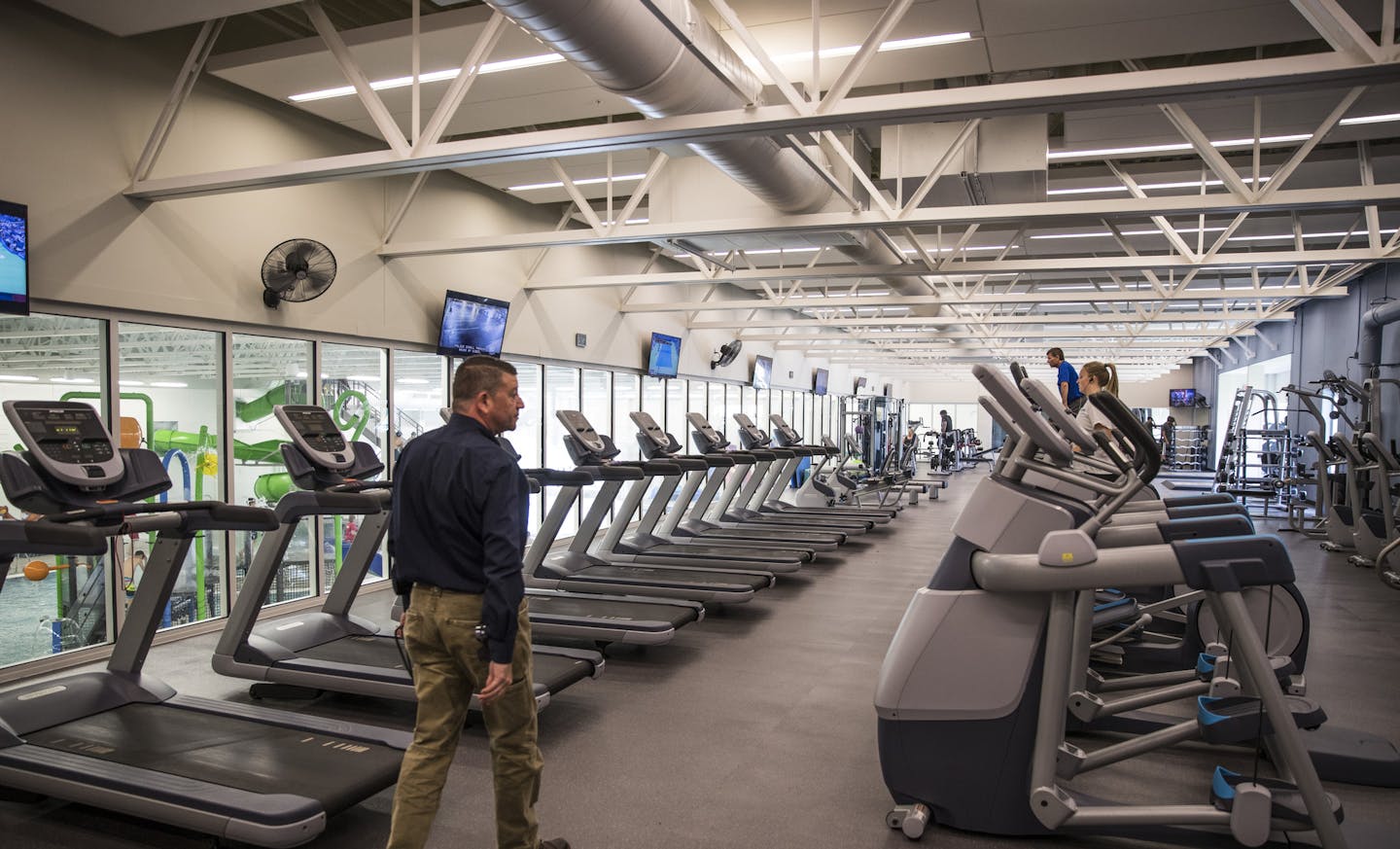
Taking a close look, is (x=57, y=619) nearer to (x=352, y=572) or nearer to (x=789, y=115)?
(x=352, y=572)

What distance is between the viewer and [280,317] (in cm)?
627

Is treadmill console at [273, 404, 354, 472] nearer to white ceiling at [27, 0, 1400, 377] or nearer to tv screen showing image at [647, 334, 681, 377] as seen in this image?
white ceiling at [27, 0, 1400, 377]

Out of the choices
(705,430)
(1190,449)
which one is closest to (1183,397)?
(1190,449)

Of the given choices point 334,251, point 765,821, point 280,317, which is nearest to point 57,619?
point 280,317

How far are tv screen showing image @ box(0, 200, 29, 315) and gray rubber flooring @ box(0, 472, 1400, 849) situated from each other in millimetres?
2073

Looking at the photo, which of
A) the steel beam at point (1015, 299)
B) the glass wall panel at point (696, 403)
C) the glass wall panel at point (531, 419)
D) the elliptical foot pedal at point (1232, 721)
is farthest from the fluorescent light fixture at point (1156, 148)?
the glass wall panel at point (696, 403)

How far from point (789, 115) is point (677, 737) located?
2.91m

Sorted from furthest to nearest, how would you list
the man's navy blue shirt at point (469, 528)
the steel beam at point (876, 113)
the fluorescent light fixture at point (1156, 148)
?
the fluorescent light fixture at point (1156, 148) < the steel beam at point (876, 113) < the man's navy blue shirt at point (469, 528)

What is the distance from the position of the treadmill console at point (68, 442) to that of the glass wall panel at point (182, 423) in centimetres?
216

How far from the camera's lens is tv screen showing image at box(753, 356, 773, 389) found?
15969 mm

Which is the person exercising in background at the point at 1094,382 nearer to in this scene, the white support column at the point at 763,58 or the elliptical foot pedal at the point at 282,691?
the white support column at the point at 763,58

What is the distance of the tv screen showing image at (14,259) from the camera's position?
4445mm

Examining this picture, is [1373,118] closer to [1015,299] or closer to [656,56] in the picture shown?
[1015,299]

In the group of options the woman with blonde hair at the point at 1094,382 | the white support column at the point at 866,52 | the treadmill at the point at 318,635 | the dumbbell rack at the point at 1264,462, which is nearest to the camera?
the white support column at the point at 866,52
